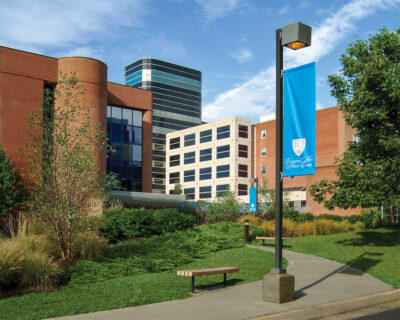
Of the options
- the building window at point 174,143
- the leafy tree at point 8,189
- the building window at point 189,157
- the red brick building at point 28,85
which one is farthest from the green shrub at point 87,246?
the building window at point 174,143

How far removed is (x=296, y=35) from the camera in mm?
8922

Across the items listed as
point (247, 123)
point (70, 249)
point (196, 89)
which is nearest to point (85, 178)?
point (70, 249)

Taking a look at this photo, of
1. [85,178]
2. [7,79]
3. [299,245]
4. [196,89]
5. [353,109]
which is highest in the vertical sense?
[196,89]

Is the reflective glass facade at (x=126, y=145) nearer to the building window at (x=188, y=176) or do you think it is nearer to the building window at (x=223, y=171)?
the building window at (x=223, y=171)

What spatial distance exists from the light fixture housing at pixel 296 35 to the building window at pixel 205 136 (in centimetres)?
8052

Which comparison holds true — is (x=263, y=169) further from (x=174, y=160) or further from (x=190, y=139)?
(x=174, y=160)

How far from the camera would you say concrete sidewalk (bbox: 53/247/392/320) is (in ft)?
26.0

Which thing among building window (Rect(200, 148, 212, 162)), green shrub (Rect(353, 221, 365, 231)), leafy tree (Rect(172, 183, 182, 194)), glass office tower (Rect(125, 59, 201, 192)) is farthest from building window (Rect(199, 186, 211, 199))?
green shrub (Rect(353, 221, 365, 231))

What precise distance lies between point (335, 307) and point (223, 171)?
7763cm

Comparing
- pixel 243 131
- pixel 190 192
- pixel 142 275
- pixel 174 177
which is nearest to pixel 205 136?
pixel 243 131

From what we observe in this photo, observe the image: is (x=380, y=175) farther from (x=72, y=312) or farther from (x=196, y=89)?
(x=196, y=89)

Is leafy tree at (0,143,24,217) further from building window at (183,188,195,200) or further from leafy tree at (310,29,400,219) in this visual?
building window at (183,188,195,200)

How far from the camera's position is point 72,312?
808 centimetres

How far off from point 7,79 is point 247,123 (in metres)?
57.9
